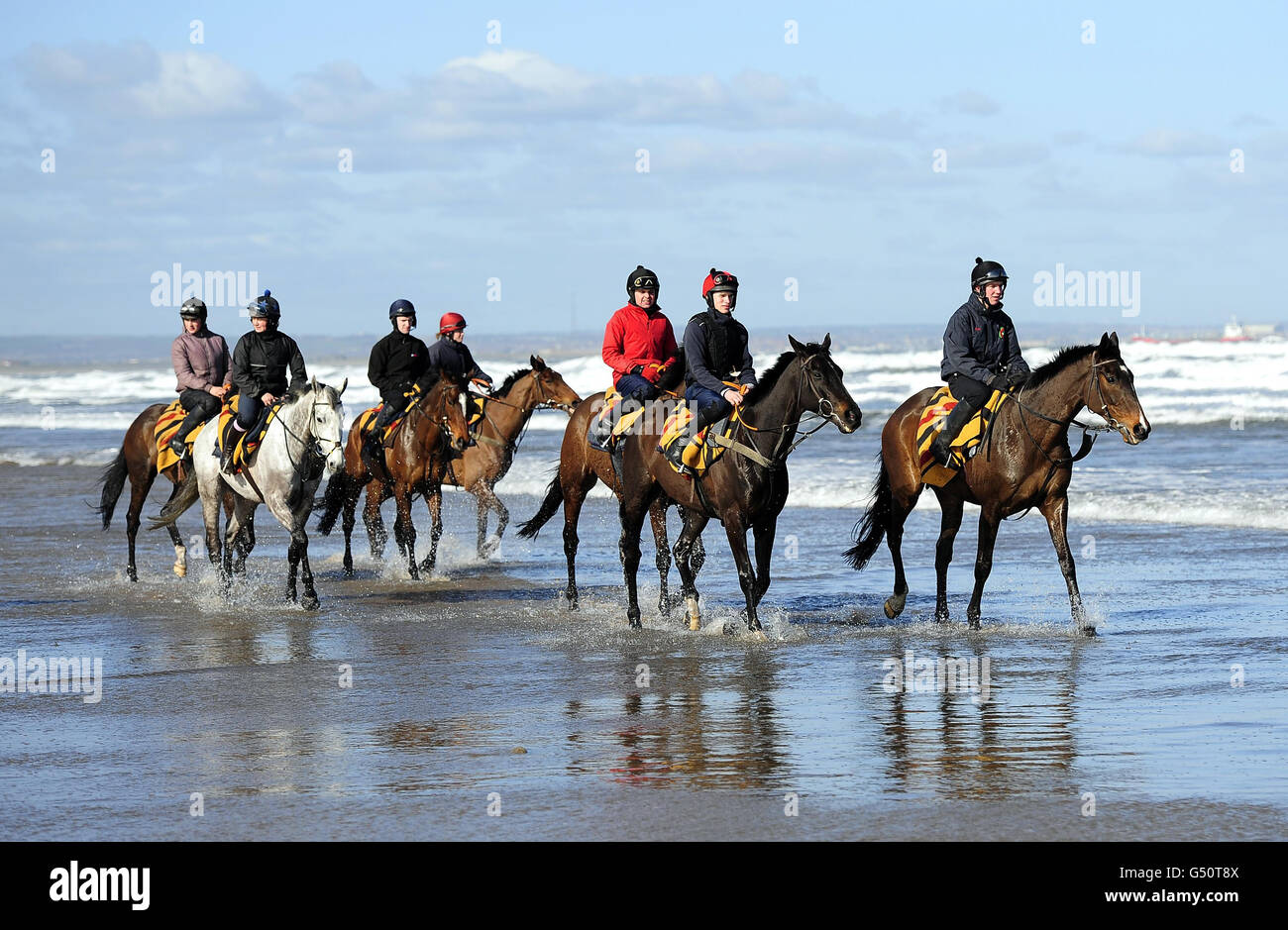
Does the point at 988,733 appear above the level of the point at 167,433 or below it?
below

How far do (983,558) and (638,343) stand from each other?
296cm

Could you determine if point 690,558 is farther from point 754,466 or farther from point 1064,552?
point 1064,552

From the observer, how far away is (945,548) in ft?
36.7

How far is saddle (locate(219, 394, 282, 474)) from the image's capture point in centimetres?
1263

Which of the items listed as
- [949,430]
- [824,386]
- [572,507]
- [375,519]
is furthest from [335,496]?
[824,386]

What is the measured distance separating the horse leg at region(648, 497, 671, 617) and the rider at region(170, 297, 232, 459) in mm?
4131

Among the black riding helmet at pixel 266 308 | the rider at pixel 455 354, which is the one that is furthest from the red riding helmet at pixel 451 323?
the black riding helmet at pixel 266 308

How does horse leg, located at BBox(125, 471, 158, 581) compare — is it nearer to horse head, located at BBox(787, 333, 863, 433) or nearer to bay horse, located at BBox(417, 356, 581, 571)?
bay horse, located at BBox(417, 356, 581, 571)

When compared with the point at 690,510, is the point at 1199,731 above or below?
below

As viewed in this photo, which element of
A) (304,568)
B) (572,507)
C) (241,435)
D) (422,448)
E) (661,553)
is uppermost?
(241,435)

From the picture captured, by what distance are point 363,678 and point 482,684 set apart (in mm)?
769
